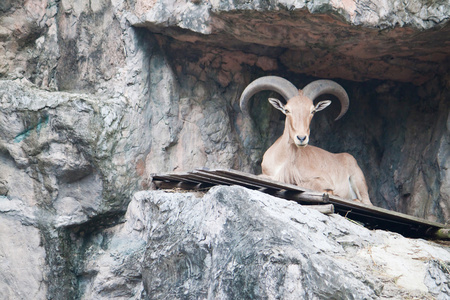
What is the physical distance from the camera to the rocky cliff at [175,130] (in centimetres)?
645

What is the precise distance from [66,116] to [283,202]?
3294mm

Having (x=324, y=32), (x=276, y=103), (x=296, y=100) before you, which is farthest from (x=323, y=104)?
(x=324, y=32)

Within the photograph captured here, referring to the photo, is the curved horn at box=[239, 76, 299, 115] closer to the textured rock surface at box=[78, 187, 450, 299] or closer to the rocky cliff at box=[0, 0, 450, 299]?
the rocky cliff at box=[0, 0, 450, 299]

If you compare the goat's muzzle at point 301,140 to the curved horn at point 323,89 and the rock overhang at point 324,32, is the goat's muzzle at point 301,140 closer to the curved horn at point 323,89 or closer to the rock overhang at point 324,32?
the curved horn at point 323,89

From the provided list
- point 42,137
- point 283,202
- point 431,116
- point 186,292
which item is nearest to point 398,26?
point 431,116

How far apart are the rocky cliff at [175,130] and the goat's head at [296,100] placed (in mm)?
553

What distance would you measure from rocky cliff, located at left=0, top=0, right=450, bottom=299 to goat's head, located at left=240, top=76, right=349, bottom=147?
0.55 m

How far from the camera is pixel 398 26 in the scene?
7.82m

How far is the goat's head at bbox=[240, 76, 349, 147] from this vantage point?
28.2 feet

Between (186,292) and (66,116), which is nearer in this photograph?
(186,292)

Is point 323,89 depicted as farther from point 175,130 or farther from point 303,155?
point 175,130

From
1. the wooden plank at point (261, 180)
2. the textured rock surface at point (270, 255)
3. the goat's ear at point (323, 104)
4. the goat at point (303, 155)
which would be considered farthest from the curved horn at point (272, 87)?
the textured rock surface at point (270, 255)

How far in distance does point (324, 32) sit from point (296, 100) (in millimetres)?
1119

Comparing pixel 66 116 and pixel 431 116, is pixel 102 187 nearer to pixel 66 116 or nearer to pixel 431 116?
pixel 66 116
